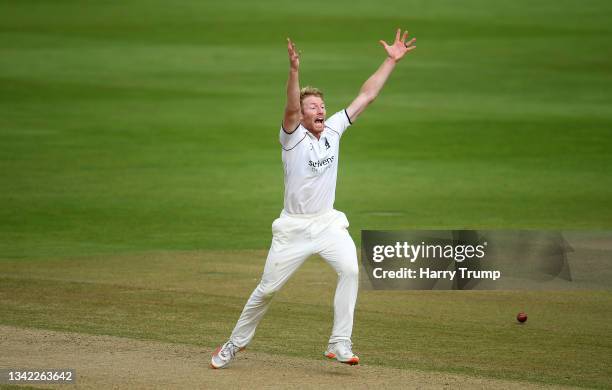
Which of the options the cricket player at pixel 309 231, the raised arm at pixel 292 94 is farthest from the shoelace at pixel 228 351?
the raised arm at pixel 292 94

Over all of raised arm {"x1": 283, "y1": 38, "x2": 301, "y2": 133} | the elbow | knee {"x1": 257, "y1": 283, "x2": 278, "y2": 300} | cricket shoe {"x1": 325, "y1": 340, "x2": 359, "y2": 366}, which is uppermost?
the elbow

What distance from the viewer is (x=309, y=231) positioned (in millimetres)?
9672

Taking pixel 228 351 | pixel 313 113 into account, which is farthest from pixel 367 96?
pixel 228 351

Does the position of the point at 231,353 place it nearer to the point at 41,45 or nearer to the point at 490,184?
the point at 490,184

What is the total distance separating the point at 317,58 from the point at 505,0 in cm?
1211

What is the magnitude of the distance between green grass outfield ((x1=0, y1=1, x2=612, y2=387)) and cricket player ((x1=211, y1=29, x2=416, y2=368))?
1.02 meters

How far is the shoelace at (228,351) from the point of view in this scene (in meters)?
9.78

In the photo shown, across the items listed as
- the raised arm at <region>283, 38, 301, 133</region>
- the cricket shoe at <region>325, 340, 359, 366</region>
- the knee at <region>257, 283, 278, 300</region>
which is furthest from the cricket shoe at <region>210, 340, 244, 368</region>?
the raised arm at <region>283, 38, 301, 133</region>

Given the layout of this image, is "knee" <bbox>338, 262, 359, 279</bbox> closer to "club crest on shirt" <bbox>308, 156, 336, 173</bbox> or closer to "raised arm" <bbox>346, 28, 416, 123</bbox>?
"club crest on shirt" <bbox>308, 156, 336, 173</bbox>

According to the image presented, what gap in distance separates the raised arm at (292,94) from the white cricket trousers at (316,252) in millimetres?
728

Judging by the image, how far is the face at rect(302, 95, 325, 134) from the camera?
974cm

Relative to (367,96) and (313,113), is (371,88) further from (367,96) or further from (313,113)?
(313,113)

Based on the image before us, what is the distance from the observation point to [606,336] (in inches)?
459

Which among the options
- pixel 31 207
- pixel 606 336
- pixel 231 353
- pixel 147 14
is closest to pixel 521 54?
pixel 147 14
